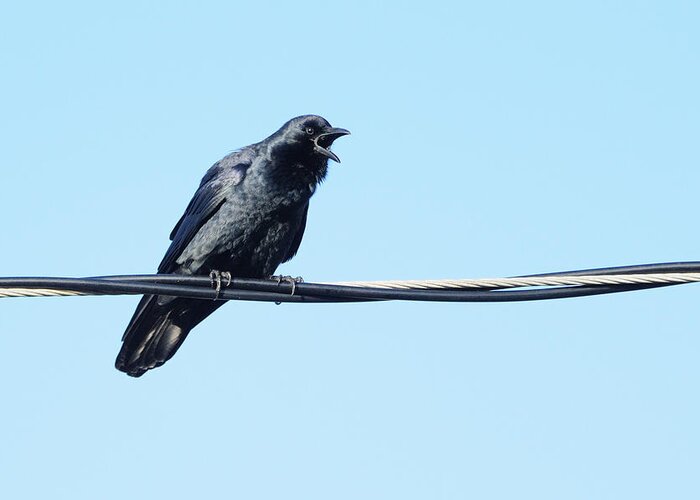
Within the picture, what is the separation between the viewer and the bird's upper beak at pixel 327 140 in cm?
862

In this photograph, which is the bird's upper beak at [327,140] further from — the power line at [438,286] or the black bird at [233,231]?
the power line at [438,286]

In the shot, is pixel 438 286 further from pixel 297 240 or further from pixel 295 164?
pixel 297 240

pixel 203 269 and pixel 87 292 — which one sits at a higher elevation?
pixel 203 269

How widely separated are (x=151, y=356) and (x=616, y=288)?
424 cm

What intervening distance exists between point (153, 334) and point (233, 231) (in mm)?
995

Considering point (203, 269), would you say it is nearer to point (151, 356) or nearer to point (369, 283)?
point (151, 356)

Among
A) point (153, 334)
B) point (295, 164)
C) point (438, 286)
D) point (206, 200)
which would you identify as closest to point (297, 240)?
point (295, 164)

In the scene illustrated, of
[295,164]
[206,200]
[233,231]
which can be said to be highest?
[295,164]

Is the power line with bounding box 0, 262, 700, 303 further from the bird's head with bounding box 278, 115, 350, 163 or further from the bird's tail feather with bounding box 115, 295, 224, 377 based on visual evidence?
the bird's head with bounding box 278, 115, 350, 163

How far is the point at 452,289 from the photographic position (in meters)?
5.25

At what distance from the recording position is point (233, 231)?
8.20 meters

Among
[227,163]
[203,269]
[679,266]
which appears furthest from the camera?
Answer: [227,163]

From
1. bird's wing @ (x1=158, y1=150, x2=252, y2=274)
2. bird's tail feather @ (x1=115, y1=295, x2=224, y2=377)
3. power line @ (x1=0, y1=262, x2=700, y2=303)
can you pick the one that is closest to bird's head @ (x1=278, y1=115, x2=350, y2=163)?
bird's wing @ (x1=158, y1=150, x2=252, y2=274)

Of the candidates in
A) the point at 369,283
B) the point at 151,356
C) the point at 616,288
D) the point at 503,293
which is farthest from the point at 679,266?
the point at 151,356
